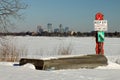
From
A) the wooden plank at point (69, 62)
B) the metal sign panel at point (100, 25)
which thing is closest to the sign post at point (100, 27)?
the metal sign panel at point (100, 25)

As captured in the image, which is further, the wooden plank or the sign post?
the sign post

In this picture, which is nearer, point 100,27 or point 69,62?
point 69,62

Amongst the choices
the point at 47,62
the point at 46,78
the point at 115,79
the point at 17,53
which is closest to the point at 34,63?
the point at 47,62

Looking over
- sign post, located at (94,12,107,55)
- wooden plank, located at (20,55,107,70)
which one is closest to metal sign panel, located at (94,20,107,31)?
sign post, located at (94,12,107,55)

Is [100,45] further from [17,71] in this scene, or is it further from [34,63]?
[17,71]

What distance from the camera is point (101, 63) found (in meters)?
11.5

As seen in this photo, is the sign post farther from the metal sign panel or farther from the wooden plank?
the wooden plank

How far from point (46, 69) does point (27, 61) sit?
1.13 metres

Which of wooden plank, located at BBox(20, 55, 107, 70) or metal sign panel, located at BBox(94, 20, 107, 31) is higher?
metal sign panel, located at BBox(94, 20, 107, 31)

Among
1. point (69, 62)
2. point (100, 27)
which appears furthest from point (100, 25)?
point (69, 62)

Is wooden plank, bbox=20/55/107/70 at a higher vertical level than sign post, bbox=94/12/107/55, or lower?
lower

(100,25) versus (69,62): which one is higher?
(100,25)

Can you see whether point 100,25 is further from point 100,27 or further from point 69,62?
point 69,62

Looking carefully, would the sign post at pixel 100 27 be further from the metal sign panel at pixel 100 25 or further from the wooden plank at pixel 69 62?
the wooden plank at pixel 69 62
